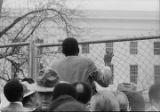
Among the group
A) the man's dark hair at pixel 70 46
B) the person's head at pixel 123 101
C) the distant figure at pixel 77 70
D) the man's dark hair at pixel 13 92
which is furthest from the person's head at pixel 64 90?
the man's dark hair at pixel 70 46

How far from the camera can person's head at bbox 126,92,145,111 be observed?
14.7 ft

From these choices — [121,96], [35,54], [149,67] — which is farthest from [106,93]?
[149,67]

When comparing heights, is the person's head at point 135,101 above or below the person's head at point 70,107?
below

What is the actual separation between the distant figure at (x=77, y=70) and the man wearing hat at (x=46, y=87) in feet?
1.58

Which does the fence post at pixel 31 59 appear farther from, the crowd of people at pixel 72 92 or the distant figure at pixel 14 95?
the distant figure at pixel 14 95

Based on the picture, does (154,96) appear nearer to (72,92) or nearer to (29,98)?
(72,92)

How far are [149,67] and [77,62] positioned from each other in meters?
1.96

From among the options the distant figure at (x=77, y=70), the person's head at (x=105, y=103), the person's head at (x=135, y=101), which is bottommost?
the person's head at (x=135, y=101)

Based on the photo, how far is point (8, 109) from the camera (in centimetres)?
436

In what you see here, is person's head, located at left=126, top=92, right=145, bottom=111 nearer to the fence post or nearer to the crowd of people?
the crowd of people

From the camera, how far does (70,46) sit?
4.87 metres

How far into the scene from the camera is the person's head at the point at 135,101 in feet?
14.7

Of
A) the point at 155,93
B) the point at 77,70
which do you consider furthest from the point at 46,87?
the point at 155,93

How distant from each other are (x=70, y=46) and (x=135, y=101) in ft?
2.75
